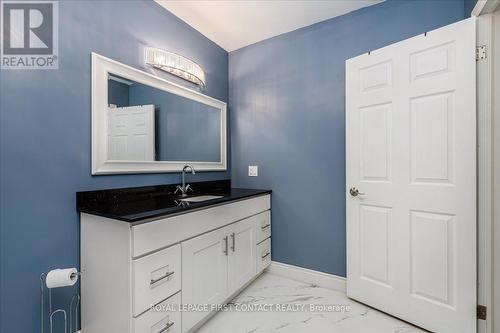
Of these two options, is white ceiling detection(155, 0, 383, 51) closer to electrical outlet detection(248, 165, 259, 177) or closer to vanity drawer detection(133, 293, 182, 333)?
electrical outlet detection(248, 165, 259, 177)

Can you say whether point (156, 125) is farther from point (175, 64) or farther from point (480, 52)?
point (480, 52)

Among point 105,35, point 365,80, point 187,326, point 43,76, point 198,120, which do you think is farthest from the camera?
point 198,120

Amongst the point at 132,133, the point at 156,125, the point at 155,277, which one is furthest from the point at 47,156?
the point at 155,277

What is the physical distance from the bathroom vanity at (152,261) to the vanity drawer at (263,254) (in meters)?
0.41

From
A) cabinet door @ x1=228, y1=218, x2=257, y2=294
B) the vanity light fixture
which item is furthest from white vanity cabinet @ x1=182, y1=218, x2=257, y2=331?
the vanity light fixture

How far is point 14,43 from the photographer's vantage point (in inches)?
47.8

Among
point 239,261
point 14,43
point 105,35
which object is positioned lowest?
point 239,261

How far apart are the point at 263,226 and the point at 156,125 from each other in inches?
52.8

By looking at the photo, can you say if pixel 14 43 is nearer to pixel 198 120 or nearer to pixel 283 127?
pixel 198 120

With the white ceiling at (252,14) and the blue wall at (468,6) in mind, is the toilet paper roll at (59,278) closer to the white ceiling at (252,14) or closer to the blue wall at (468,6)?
the white ceiling at (252,14)

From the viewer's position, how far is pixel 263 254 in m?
2.29

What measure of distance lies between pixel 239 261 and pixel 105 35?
1.90 m

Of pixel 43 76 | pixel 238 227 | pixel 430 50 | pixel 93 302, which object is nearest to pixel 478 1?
pixel 430 50

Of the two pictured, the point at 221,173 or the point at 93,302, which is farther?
the point at 221,173
